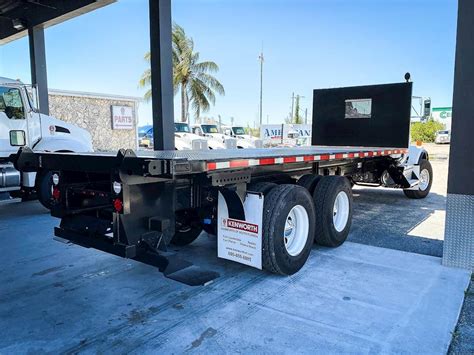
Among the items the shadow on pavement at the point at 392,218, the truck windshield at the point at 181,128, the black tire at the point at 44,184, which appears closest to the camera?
the black tire at the point at 44,184

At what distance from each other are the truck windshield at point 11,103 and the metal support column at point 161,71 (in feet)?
9.57

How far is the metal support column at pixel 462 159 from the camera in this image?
4355 mm

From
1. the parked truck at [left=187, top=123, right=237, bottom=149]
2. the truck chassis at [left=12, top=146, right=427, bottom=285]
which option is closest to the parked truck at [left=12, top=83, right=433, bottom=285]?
the truck chassis at [left=12, top=146, right=427, bottom=285]

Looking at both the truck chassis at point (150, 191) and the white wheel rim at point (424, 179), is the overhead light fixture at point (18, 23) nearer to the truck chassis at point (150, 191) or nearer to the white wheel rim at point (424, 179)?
the truck chassis at point (150, 191)

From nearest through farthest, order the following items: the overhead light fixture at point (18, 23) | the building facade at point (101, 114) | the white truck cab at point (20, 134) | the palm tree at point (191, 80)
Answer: the white truck cab at point (20, 134)
the overhead light fixture at point (18, 23)
the building facade at point (101, 114)
the palm tree at point (191, 80)

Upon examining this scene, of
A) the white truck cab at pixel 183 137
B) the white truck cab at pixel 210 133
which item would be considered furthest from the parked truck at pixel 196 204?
the white truck cab at pixel 210 133

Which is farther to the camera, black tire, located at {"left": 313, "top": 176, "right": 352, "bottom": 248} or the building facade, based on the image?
the building facade

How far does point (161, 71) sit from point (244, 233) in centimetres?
440

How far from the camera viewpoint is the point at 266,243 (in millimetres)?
3906

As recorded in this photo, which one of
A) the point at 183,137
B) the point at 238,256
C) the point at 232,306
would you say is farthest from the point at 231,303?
the point at 183,137

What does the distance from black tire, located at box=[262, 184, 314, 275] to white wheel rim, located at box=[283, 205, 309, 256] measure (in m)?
0.11

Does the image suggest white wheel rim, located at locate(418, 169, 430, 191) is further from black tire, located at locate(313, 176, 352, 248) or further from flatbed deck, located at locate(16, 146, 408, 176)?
flatbed deck, located at locate(16, 146, 408, 176)

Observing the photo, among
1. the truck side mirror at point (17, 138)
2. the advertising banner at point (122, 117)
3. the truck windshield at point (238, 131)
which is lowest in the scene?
the truck side mirror at point (17, 138)

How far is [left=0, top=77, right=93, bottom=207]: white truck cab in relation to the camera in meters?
7.48
